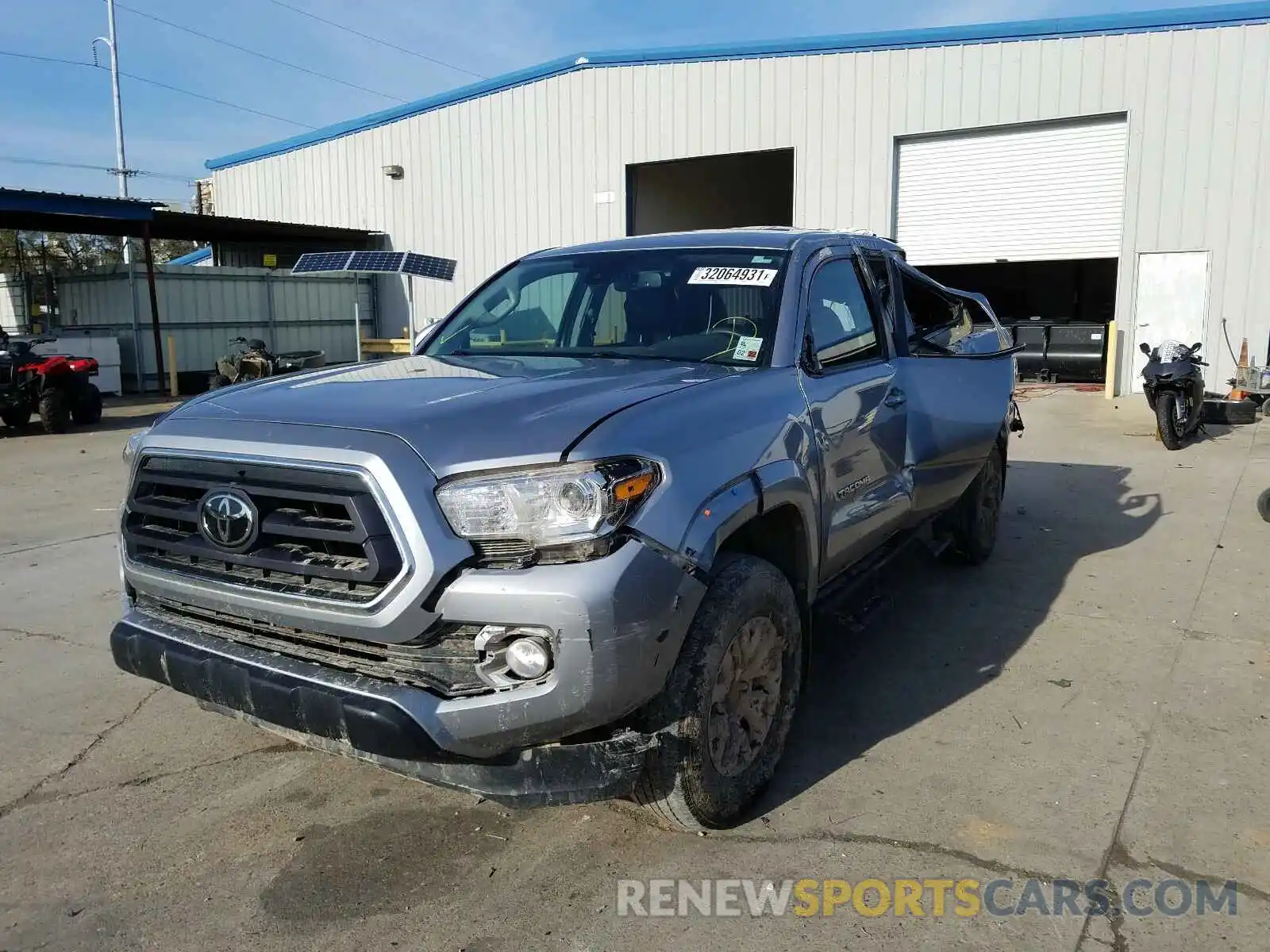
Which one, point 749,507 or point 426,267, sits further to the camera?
point 426,267

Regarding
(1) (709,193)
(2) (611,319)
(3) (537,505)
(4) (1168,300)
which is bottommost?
(3) (537,505)

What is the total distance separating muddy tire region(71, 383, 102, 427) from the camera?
14.3 meters

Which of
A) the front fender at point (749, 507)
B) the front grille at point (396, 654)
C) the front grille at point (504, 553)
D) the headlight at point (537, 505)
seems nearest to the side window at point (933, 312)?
the front fender at point (749, 507)

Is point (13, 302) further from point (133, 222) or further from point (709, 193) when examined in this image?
point (709, 193)

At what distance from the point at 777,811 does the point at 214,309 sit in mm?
20829

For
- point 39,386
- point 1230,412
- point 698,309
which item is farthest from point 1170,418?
point 39,386

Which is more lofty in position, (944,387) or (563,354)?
(563,354)

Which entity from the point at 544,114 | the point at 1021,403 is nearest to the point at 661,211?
the point at 544,114

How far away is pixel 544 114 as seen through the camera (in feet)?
70.4

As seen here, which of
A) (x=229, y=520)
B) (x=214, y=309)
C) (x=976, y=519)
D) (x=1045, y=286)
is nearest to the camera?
(x=229, y=520)

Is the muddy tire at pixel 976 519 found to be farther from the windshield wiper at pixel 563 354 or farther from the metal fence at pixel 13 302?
the metal fence at pixel 13 302

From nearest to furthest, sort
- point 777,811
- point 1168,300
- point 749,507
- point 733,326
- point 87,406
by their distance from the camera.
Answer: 1. point 749,507
2. point 777,811
3. point 733,326
4. point 87,406
5. point 1168,300

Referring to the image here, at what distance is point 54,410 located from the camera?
1355 centimetres

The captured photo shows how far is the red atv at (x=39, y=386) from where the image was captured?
13.2 meters
